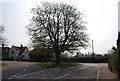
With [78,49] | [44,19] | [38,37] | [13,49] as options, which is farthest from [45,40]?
[13,49]

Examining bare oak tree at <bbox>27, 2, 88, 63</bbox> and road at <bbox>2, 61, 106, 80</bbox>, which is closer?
road at <bbox>2, 61, 106, 80</bbox>

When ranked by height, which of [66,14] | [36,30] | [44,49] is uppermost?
[66,14]

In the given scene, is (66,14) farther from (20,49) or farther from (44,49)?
(20,49)

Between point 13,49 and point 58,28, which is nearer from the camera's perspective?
point 58,28

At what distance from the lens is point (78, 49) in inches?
1897

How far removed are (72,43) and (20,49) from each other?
Answer: 6908cm

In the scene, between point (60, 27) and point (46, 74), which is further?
point (60, 27)

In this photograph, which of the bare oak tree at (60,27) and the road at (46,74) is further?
the bare oak tree at (60,27)

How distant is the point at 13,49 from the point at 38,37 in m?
66.6

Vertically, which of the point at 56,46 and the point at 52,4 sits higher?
the point at 52,4

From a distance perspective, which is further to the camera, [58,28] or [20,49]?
[20,49]

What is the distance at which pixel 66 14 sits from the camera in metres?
47.4

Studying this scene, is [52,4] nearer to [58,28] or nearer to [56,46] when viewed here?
[58,28]

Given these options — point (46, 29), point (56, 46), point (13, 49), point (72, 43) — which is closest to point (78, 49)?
point (72, 43)
